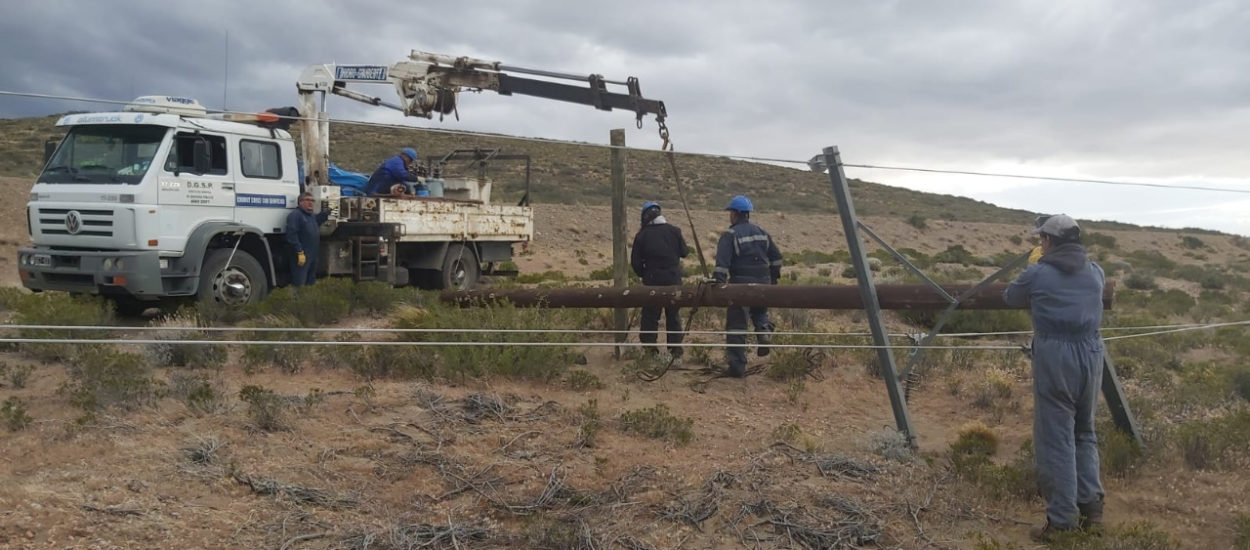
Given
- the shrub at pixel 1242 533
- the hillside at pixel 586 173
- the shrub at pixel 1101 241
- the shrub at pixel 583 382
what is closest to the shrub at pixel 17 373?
the shrub at pixel 583 382

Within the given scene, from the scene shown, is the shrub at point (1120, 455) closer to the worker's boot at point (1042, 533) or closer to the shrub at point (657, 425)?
the worker's boot at point (1042, 533)

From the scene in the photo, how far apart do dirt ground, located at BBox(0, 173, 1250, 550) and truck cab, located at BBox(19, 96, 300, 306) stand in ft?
7.52

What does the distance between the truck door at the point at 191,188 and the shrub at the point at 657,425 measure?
6276mm

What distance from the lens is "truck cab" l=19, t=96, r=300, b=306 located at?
10328mm

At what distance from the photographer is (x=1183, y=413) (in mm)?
8141

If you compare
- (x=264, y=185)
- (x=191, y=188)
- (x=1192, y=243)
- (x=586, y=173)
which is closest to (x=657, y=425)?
(x=191, y=188)

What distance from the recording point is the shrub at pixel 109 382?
6.80 meters

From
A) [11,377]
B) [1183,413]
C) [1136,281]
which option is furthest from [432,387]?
[1136,281]

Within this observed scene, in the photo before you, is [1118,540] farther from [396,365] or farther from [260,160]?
[260,160]

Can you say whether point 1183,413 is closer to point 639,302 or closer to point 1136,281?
point 639,302

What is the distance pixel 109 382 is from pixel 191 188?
181 inches

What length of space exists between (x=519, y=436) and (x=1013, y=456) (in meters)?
3.62

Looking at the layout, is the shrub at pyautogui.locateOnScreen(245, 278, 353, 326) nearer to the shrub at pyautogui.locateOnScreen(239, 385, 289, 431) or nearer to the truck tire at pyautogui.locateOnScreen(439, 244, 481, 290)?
the truck tire at pyautogui.locateOnScreen(439, 244, 481, 290)

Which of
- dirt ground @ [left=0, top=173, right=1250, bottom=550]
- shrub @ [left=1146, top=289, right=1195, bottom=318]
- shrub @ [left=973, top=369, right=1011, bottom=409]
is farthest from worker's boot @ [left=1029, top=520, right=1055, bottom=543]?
shrub @ [left=1146, top=289, right=1195, bottom=318]
